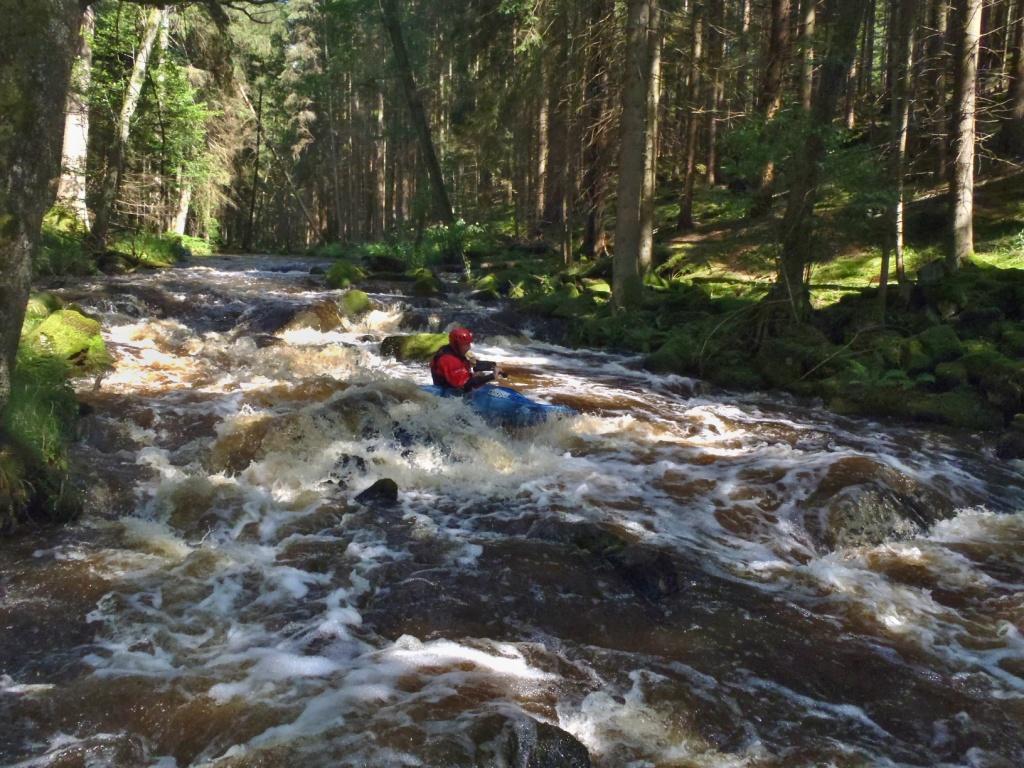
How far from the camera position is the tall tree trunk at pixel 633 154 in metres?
14.8

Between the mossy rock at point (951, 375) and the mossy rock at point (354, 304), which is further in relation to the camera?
the mossy rock at point (354, 304)

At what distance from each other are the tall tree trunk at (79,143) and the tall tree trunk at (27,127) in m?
12.7

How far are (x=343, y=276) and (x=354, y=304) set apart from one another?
4.48m

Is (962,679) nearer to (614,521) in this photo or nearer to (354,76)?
(614,521)

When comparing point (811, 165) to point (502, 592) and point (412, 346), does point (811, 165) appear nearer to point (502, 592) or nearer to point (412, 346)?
point (412, 346)

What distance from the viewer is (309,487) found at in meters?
7.54

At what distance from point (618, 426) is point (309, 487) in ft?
13.4

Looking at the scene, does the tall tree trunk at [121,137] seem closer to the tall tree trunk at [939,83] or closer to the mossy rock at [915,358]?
the mossy rock at [915,358]

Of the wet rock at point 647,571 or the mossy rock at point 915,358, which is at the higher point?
the mossy rock at point 915,358

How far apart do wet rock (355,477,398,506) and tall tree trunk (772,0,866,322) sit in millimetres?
8057

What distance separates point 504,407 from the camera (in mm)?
9422

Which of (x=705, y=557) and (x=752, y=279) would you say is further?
(x=752, y=279)

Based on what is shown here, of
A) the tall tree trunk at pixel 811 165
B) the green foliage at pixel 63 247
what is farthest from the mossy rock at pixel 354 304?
the tall tree trunk at pixel 811 165

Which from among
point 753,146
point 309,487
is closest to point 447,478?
point 309,487
